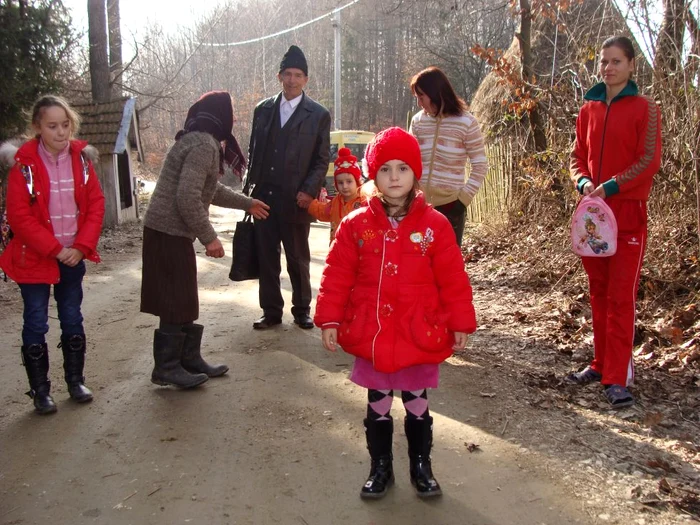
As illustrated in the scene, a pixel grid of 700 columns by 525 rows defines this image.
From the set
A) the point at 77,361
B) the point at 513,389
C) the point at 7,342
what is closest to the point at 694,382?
the point at 513,389

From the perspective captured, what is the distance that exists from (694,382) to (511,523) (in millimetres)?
2280

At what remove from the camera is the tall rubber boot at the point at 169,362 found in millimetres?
4590

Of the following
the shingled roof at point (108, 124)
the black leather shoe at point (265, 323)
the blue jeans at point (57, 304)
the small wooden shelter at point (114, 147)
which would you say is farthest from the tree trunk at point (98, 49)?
the blue jeans at point (57, 304)

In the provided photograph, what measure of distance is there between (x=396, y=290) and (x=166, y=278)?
6.72 ft

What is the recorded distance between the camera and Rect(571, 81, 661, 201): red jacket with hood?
13.5 ft

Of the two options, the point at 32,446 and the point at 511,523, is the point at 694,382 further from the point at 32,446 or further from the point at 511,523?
the point at 32,446

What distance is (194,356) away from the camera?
485 centimetres

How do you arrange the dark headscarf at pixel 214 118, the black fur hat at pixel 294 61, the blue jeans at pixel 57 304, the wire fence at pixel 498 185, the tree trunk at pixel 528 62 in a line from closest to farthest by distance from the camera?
1. the blue jeans at pixel 57 304
2. the dark headscarf at pixel 214 118
3. the black fur hat at pixel 294 61
4. the tree trunk at pixel 528 62
5. the wire fence at pixel 498 185

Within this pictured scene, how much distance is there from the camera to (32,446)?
3777 millimetres

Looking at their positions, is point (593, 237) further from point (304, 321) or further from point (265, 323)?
point (265, 323)

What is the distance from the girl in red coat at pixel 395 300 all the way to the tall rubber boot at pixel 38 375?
217 cm

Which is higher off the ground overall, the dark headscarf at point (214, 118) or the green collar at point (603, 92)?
the green collar at point (603, 92)

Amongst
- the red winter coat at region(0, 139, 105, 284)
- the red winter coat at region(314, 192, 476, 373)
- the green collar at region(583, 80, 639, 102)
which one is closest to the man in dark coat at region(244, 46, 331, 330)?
the red winter coat at region(0, 139, 105, 284)

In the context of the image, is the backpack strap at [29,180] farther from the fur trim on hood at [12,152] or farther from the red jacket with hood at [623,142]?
the red jacket with hood at [623,142]
